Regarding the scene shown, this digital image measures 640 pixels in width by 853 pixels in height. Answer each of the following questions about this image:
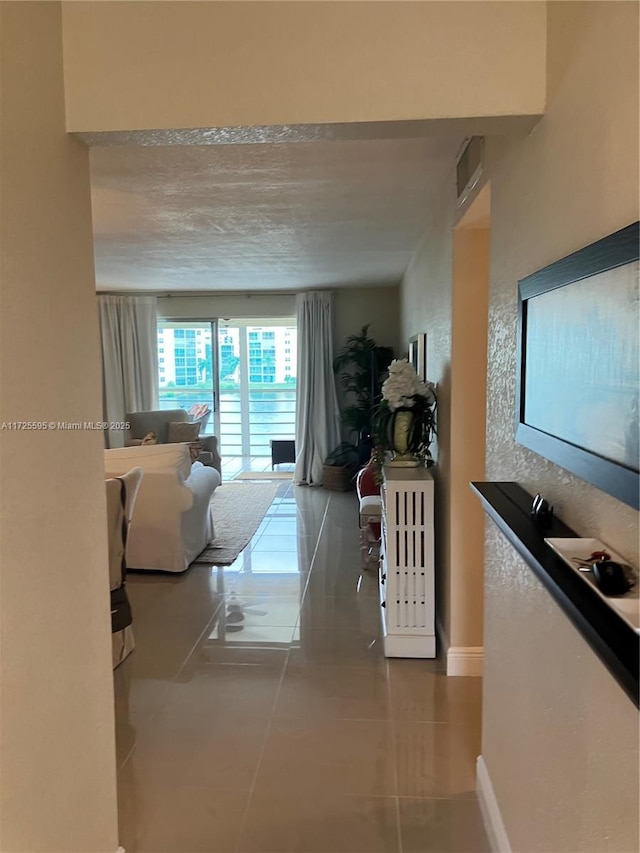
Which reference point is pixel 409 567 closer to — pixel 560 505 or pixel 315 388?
Answer: pixel 560 505

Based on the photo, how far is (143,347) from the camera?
7.94 meters

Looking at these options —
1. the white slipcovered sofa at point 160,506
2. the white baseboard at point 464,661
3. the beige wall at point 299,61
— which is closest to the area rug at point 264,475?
the white slipcovered sofa at point 160,506

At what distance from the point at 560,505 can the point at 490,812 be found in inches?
49.9

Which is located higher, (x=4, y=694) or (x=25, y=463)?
(x=25, y=463)

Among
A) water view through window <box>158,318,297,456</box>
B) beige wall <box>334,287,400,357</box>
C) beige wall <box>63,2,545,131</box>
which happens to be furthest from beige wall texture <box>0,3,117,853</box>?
water view through window <box>158,318,297,456</box>

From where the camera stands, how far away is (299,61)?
1434mm

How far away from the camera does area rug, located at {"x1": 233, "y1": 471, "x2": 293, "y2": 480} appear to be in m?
7.89

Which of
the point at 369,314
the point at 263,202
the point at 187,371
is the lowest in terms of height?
the point at 187,371

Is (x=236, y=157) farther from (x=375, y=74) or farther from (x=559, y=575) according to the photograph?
(x=559, y=575)

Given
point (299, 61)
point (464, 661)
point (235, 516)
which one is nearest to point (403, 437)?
point (464, 661)

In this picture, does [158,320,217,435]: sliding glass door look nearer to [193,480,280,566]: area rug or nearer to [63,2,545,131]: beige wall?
[193,480,280,566]: area rug

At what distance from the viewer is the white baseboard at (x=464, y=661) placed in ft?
9.73

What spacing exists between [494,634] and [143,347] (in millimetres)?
6845

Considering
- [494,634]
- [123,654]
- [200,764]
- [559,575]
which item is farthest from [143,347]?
[559,575]
